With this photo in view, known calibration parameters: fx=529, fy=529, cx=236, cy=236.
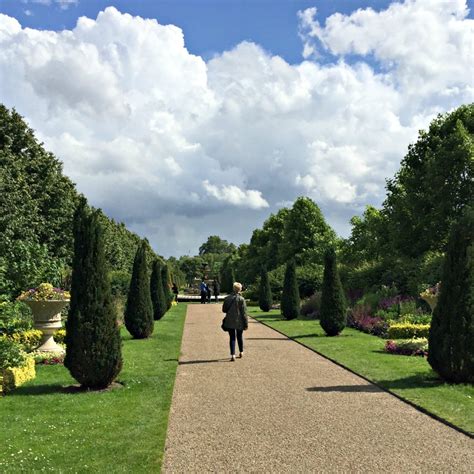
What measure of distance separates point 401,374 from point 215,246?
17324 cm

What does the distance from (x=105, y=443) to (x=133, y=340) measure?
10858 mm

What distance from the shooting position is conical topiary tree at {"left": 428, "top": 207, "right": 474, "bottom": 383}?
361 inches

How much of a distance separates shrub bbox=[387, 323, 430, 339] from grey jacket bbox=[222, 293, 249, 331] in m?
6.22

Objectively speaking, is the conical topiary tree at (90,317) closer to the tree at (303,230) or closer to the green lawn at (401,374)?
the green lawn at (401,374)

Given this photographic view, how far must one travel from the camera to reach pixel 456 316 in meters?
9.29

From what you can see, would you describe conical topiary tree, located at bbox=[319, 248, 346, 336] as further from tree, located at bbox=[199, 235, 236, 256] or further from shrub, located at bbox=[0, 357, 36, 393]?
tree, located at bbox=[199, 235, 236, 256]

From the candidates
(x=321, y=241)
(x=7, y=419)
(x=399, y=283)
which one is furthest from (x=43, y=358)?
(x=321, y=241)

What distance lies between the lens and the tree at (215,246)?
182875 mm

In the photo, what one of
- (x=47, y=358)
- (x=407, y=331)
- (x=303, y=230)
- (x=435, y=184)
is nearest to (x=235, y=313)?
(x=47, y=358)

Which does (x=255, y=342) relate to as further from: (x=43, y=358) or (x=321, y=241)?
(x=321, y=241)

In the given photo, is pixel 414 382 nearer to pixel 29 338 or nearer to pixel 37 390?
pixel 37 390

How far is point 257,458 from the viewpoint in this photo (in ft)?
18.4

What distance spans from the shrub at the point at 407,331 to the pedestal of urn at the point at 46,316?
383 inches

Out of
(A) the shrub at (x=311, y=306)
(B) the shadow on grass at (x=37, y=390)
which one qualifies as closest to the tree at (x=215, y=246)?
(A) the shrub at (x=311, y=306)
